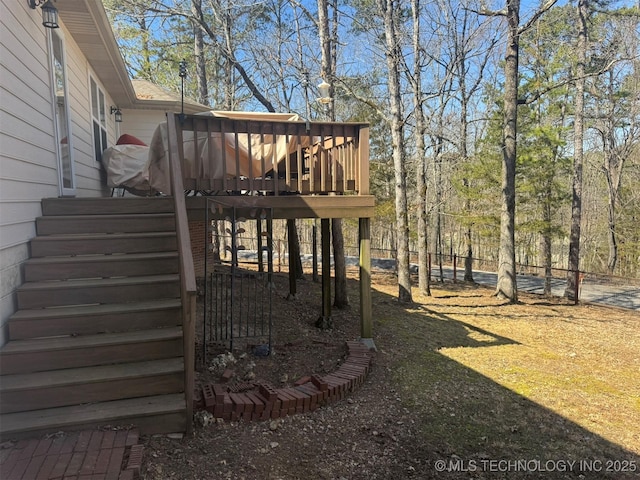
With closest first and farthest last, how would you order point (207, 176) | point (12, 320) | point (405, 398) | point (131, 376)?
point (131, 376) < point (12, 320) < point (405, 398) < point (207, 176)

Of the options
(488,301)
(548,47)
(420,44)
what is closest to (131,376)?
(488,301)

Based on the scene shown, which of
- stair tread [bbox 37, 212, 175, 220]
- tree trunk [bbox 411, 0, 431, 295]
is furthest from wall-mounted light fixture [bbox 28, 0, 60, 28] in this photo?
tree trunk [bbox 411, 0, 431, 295]

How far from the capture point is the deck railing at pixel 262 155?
13.6 ft

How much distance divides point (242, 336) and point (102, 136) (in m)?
4.91

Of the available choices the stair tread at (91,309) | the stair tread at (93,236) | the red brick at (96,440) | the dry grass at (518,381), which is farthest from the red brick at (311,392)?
the stair tread at (93,236)

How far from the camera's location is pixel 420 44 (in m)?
10.5

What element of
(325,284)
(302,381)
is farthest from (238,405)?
(325,284)

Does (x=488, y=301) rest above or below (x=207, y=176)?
below

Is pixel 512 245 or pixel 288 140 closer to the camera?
pixel 288 140

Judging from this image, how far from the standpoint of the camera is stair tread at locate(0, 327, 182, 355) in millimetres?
2689

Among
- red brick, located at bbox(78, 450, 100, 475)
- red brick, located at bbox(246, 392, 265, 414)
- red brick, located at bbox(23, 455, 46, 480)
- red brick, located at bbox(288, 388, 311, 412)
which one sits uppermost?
red brick, located at bbox(23, 455, 46, 480)

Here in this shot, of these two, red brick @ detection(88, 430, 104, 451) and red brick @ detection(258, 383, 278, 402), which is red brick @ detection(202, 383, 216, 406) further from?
red brick @ detection(88, 430, 104, 451)

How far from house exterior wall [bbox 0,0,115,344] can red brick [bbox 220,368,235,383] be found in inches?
65.3

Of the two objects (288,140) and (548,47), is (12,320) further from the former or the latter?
(548,47)
